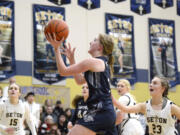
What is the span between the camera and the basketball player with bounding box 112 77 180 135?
6.16m

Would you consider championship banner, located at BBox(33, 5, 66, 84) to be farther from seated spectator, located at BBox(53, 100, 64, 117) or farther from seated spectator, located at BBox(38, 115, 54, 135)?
seated spectator, located at BBox(38, 115, 54, 135)

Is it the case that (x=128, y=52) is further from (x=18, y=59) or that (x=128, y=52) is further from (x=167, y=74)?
(x=18, y=59)

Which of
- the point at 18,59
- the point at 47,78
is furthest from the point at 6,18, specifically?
the point at 47,78

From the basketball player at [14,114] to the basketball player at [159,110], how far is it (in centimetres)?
215

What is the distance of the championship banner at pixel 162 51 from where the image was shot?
16156 millimetres

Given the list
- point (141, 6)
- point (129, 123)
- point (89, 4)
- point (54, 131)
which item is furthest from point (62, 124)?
point (141, 6)

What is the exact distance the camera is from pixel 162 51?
1633 cm

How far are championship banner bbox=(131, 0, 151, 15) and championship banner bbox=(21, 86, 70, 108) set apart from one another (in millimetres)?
4523

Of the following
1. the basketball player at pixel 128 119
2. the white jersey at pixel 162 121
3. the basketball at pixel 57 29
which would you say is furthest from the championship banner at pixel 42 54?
the basketball at pixel 57 29

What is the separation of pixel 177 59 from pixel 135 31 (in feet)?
7.06

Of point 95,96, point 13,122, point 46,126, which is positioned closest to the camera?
point 95,96

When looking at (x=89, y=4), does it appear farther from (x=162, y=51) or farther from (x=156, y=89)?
(x=156, y=89)

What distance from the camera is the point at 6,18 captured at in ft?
45.6

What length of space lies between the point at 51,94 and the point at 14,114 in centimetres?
686
